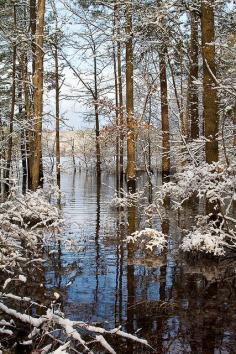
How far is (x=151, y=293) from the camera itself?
6.86 meters

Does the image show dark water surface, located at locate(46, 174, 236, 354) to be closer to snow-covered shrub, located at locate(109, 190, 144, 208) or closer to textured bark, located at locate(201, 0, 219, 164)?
textured bark, located at locate(201, 0, 219, 164)

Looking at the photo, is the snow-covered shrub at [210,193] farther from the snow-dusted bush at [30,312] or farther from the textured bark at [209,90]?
the snow-dusted bush at [30,312]

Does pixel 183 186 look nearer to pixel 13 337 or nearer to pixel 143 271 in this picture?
pixel 143 271

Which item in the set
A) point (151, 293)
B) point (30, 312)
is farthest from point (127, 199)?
point (30, 312)

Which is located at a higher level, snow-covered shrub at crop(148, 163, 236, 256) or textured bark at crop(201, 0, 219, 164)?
textured bark at crop(201, 0, 219, 164)

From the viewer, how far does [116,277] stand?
7715 mm

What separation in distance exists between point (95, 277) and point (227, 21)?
7.63m

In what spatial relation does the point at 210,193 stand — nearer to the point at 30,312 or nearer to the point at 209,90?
the point at 209,90

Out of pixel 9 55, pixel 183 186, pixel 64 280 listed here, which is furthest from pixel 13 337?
pixel 9 55

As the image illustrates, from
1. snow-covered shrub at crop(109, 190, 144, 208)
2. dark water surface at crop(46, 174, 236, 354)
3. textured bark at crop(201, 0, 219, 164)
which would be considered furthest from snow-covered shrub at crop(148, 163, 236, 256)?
snow-covered shrub at crop(109, 190, 144, 208)

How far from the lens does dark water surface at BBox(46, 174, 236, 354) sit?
207 inches

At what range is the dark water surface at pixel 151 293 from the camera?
17.2 ft

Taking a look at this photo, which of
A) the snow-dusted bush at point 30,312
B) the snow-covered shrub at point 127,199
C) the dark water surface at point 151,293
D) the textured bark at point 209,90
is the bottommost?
the dark water surface at point 151,293

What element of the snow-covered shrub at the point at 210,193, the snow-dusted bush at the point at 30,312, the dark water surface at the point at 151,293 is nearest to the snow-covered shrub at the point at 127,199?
the dark water surface at the point at 151,293
